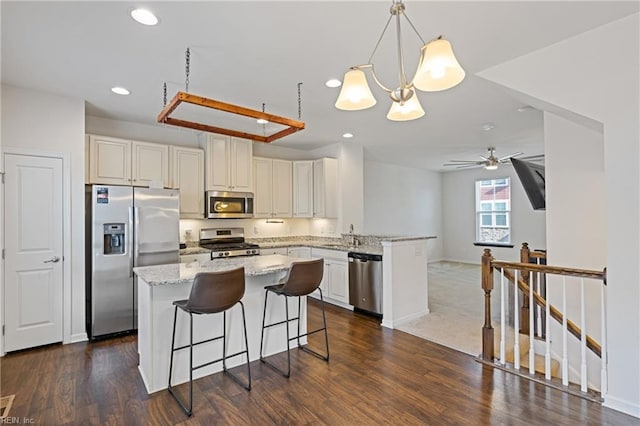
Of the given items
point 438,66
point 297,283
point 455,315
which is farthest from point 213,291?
point 455,315

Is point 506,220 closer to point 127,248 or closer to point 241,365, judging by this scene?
point 241,365

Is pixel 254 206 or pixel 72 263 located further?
pixel 254 206

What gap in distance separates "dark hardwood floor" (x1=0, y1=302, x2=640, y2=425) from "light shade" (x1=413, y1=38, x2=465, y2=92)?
7.08ft

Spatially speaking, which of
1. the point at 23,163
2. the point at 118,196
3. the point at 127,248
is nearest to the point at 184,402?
the point at 127,248

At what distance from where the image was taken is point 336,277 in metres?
4.97

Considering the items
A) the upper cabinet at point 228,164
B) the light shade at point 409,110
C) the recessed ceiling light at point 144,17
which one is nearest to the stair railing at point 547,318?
the light shade at point 409,110

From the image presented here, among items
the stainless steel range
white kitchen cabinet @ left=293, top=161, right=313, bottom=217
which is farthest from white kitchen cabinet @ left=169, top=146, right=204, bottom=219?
white kitchen cabinet @ left=293, top=161, right=313, bottom=217

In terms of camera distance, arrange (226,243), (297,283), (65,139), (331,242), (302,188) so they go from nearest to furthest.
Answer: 1. (297,283)
2. (65,139)
3. (226,243)
4. (331,242)
5. (302,188)

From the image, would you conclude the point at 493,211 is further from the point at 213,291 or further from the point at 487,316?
the point at 213,291

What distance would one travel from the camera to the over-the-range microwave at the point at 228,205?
Result: 4.94 meters

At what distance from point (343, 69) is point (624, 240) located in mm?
2521

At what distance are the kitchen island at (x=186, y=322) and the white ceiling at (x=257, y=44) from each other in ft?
5.93

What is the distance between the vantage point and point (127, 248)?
12.6 feet

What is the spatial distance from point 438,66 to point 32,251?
4172mm
